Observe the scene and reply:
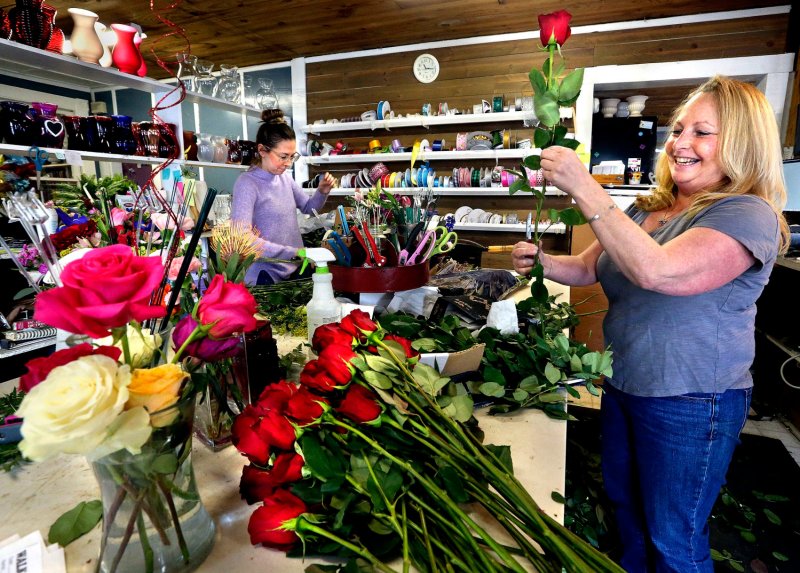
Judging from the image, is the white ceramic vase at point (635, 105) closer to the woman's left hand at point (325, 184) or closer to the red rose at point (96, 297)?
the woman's left hand at point (325, 184)

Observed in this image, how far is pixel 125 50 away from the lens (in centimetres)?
286

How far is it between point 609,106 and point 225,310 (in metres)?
5.14

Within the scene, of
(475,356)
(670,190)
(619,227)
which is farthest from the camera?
(670,190)

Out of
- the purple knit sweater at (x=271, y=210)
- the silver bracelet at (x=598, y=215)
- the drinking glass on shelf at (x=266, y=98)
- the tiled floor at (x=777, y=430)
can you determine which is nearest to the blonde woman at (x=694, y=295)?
the silver bracelet at (x=598, y=215)

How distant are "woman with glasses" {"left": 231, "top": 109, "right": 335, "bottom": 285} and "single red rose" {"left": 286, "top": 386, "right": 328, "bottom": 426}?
6.20 ft

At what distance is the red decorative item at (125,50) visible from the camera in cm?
282

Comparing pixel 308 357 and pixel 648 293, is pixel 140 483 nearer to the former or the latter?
pixel 308 357

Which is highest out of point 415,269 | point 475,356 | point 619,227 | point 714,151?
point 714,151

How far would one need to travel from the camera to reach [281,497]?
0.56m

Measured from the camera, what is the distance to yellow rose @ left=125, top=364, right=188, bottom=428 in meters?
0.43

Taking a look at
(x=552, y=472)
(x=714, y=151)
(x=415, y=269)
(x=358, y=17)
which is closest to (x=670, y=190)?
(x=714, y=151)

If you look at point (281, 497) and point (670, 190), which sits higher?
point (670, 190)

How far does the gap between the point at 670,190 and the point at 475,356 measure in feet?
3.11

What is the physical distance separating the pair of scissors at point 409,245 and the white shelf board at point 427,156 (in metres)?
3.02
